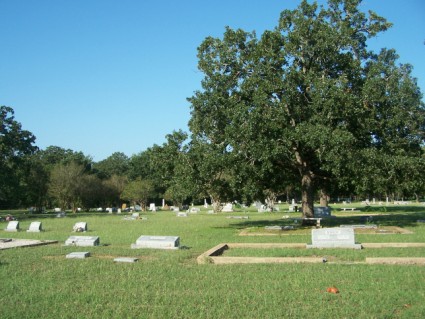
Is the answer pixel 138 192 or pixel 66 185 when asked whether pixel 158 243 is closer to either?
pixel 66 185

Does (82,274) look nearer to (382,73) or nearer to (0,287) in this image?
(0,287)

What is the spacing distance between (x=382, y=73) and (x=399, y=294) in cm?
1956

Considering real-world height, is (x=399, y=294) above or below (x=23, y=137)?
below

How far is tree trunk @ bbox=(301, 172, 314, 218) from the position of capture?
950 inches

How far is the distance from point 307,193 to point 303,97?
527 cm

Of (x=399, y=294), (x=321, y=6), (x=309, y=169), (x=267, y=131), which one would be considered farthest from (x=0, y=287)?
(x=321, y=6)

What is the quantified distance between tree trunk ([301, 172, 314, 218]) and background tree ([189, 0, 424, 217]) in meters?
0.05

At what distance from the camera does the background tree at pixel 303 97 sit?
20406 millimetres

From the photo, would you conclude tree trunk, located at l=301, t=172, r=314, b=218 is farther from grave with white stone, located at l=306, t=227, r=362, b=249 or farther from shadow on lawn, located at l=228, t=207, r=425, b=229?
grave with white stone, located at l=306, t=227, r=362, b=249

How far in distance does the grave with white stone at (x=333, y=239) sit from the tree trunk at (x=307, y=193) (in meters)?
9.37

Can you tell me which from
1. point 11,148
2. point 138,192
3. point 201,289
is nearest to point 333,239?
point 201,289

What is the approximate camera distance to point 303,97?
22281mm

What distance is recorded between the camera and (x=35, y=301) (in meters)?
7.50

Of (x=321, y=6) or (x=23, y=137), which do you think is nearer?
(x=321, y=6)
